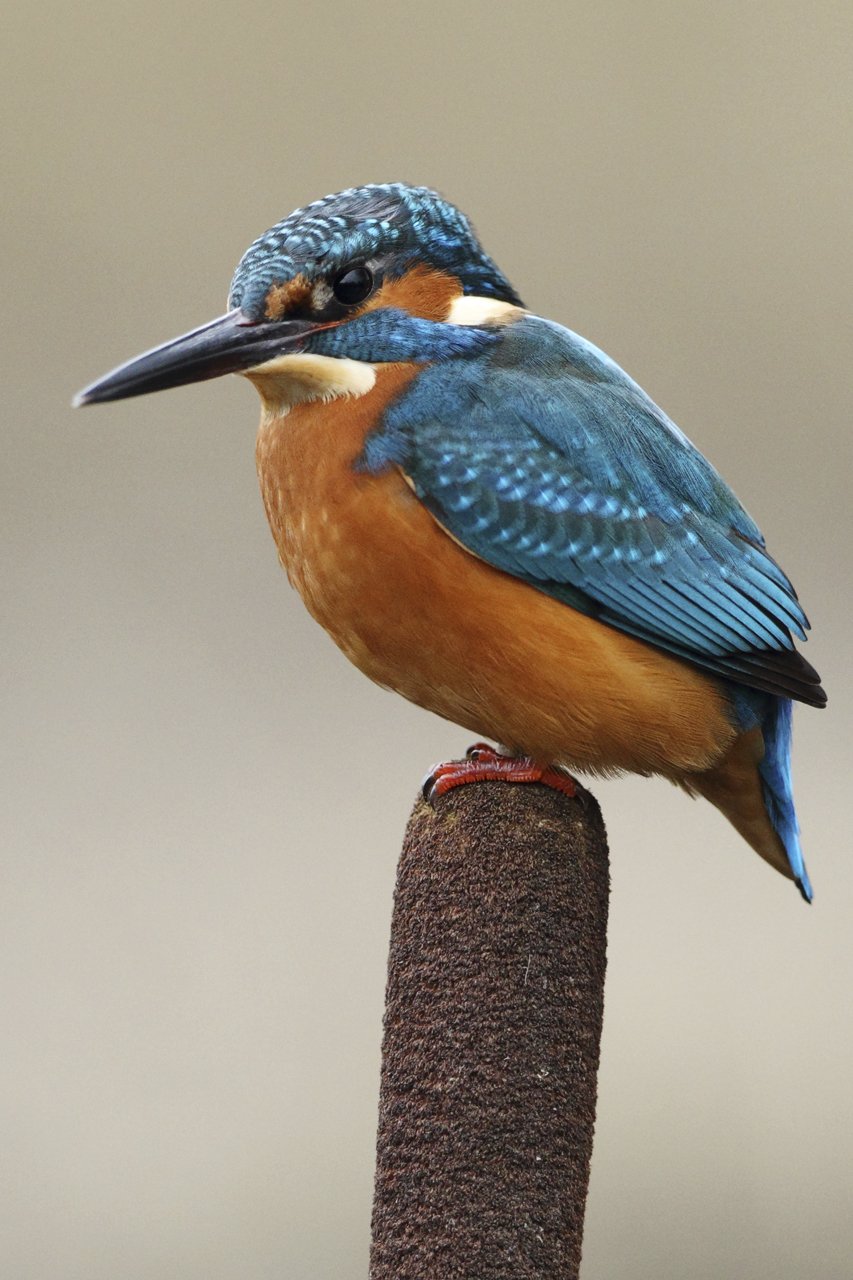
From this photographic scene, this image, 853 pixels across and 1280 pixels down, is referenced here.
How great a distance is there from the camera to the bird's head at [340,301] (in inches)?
51.4

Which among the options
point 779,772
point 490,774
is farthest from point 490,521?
point 779,772

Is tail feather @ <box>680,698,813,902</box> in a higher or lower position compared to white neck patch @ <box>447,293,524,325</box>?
lower

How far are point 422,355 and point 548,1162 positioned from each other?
71cm

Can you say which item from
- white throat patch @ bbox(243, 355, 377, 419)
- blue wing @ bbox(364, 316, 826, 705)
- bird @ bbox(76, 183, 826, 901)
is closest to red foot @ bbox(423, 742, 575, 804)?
bird @ bbox(76, 183, 826, 901)

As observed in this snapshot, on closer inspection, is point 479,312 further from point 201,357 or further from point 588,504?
point 201,357

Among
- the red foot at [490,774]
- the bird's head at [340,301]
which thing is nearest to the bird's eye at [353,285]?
the bird's head at [340,301]

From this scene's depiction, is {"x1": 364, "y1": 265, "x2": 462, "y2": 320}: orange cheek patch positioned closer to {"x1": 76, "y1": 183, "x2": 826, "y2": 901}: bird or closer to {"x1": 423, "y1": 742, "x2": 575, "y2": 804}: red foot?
{"x1": 76, "y1": 183, "x2": 826, "y2": 901}: bird

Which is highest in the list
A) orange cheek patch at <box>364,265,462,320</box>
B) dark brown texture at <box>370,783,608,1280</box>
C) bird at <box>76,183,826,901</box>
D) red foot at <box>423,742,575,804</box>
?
orange cheek patch at <box>364,265,462,320</box>

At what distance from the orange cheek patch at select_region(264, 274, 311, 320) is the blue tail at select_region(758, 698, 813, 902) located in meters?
0.59

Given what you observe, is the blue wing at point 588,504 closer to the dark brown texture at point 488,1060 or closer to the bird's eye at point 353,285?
the bird's eye at point 353,285

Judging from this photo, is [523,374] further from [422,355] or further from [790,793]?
[790,793]

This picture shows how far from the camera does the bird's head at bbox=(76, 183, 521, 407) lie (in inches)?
51.4

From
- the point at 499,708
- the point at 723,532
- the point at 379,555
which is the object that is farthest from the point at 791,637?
the point at 379,555

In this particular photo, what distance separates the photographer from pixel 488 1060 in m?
1.25
